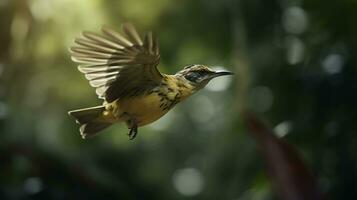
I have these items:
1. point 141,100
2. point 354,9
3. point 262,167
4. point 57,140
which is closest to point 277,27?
point 354,9

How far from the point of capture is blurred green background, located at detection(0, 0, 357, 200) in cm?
696

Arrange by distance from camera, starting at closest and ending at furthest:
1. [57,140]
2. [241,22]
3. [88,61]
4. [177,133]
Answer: [88,61]
[241,22]
[57,140]
[177,133]

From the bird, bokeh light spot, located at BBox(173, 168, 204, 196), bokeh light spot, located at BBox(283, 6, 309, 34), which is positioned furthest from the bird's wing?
bokeh light spot, located at BBox(173, 168, 204, 196)

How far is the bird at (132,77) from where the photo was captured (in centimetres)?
262

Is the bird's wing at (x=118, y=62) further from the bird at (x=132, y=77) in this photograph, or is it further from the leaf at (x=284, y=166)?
the leaf at (x=284, y=166)

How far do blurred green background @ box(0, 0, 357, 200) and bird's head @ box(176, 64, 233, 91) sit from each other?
3670mm

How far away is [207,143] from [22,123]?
156 cm

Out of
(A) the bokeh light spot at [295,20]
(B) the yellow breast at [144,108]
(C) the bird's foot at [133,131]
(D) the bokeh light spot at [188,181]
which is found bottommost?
(D) the bokeh light spot at [188,181]

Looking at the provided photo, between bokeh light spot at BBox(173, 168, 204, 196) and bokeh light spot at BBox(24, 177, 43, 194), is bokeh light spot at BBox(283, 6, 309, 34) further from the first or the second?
bokeh light spot at BBox(24, 177, 43, 194)

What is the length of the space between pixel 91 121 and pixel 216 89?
17.5 ft

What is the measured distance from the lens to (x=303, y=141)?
714 cm

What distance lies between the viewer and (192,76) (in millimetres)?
2783

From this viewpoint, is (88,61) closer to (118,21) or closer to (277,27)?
(118,21)

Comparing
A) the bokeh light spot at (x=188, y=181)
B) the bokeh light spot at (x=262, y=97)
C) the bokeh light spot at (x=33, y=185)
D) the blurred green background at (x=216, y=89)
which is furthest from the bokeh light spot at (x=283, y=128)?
the bokeh light spot at (x=33, y=185)
